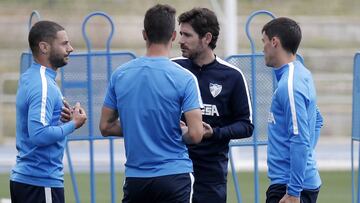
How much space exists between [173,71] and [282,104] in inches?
33.1

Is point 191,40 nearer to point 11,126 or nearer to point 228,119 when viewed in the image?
point 228,119

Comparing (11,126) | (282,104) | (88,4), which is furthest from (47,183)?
(88,4)

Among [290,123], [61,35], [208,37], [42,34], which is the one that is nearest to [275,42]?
[208,37]

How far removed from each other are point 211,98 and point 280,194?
80 centimetres

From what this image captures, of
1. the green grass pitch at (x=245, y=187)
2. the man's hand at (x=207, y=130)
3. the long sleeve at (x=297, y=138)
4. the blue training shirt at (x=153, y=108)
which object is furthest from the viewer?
the green grass pitch at (x=245, y=187)

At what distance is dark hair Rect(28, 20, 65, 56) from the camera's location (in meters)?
6.57

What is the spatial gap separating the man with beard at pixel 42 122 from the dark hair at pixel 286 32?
1372 millimetres

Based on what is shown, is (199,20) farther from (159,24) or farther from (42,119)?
(42,119)

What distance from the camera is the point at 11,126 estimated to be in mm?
20625

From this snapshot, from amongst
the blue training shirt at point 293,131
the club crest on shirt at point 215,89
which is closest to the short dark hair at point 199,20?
the club crest on shirt at point 215,89

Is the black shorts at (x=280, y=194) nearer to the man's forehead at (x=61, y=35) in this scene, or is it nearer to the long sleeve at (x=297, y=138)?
the long sleeve at (x=297, y=138)

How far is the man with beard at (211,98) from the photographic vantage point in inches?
257

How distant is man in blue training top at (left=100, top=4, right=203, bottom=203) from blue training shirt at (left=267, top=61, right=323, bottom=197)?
0.66 meters

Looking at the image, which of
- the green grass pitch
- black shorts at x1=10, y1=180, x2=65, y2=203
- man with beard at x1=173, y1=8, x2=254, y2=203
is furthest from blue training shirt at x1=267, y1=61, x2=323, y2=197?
the green grass pitch
